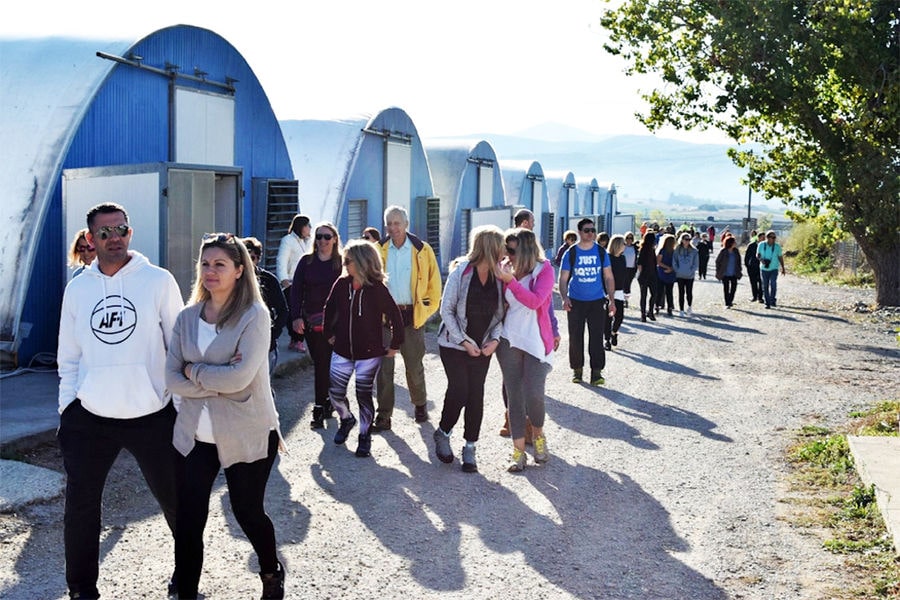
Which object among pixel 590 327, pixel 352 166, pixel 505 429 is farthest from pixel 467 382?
pixel 352 166

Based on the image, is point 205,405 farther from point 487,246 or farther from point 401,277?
point 401,277

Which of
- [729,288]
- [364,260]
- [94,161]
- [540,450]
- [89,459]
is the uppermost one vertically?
[94,161]

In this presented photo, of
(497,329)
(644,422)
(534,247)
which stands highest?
(534,247)

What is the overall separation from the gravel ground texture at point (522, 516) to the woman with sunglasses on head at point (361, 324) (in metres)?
0.49

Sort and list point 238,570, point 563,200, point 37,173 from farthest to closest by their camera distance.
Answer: point 563,200, point 37,173, point 238,570

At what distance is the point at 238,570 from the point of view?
17.1ft

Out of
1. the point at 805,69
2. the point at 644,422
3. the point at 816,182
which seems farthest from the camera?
the point at 816,182

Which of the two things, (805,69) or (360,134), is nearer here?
(360,134)

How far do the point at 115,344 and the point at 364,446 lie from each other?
133 inches

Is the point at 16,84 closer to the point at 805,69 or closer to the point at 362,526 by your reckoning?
the point at 362,526

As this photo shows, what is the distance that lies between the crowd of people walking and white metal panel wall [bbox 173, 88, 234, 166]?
7.91 feet

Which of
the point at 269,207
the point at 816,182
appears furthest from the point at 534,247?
the point at 816,182

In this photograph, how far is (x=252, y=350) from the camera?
4.38 meters

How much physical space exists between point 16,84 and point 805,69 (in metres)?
14.0
